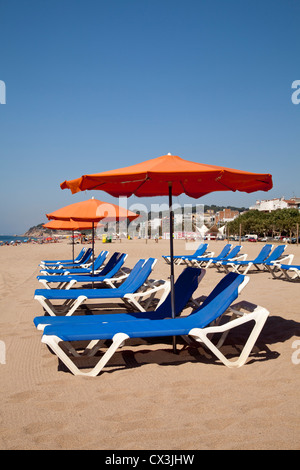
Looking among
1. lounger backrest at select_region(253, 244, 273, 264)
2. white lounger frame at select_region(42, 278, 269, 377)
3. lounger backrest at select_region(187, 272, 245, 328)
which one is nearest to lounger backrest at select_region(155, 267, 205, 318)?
lounger backrest at select_region(187, 272, 245, 328)

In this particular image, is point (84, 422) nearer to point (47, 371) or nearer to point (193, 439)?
point (193, 439)

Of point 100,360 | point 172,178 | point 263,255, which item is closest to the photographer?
point 100,360

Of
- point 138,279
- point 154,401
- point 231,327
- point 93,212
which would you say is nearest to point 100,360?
point 154,401

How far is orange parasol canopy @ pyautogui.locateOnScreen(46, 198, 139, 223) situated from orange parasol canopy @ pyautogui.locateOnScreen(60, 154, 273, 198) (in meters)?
3.14

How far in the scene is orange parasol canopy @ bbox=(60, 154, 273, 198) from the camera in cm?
356

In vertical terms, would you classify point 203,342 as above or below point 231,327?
below

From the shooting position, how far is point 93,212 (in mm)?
7973

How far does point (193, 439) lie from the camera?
2.29m

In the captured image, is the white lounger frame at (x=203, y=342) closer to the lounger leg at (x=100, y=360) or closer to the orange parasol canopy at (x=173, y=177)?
the lounger leg at (x=100, y=360)

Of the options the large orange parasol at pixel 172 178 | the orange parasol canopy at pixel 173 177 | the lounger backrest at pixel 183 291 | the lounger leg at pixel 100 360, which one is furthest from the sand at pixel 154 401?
the orange parasol canopy at pixel 173 177

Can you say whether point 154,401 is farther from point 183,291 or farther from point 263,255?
point 263,255

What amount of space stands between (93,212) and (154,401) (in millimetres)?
5522

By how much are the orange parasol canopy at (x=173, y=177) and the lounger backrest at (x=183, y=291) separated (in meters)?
1.04

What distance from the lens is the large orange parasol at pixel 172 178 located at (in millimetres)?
3566
